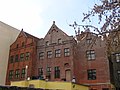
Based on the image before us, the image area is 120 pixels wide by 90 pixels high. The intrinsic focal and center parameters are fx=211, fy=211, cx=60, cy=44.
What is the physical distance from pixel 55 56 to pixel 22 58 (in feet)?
23.3

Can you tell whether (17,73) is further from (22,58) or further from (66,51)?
(66,51)

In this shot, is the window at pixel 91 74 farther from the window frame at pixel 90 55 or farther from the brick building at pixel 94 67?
the window frame at pixel 90 55

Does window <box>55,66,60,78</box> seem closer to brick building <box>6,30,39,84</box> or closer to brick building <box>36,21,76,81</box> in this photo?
brick building <box>36,21,76,81</box>

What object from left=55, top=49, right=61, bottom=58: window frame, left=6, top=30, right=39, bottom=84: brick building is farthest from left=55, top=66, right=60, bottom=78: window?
left=6, top=30, right=39, bottom=84: brick building

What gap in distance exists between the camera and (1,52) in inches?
1603

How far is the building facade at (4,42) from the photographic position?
4031 centimetres

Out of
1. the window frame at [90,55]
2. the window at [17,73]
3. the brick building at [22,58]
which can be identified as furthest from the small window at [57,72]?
the window at [17,73]

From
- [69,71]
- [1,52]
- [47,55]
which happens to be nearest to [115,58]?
[69,71]

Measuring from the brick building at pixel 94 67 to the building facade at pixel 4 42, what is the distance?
14.9m

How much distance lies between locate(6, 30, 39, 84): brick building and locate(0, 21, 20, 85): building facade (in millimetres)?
837

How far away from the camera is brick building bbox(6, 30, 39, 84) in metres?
37.6

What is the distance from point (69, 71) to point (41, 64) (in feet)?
19.3

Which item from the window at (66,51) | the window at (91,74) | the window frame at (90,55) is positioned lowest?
the window at (91,74)

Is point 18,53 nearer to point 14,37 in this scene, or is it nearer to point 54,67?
point 14,37
